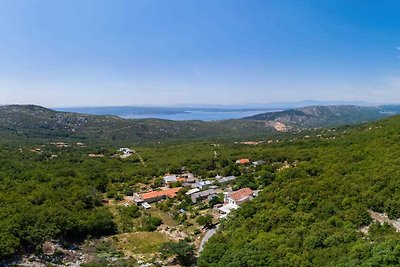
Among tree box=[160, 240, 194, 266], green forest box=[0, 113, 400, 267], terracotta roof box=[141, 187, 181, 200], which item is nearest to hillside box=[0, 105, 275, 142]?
green forest box=[0, 113, 400, 267]

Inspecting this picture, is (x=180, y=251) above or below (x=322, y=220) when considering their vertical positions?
below

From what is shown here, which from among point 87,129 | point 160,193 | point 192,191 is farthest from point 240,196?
point 87,129

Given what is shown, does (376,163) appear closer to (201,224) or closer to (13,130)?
(201,224)

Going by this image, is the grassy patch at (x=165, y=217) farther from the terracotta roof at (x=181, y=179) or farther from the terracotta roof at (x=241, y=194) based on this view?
the terracotta roof at (x=181, y=179)

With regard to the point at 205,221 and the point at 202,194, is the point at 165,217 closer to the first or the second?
the point at 205,221

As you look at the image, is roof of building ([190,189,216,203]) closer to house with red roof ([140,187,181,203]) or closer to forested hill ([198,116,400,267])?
house with red roof ([140,187,181,203])

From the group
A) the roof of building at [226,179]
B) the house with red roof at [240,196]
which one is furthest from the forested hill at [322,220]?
the roof of building at [226,179]

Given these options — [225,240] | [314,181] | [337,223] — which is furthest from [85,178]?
[337,223]
